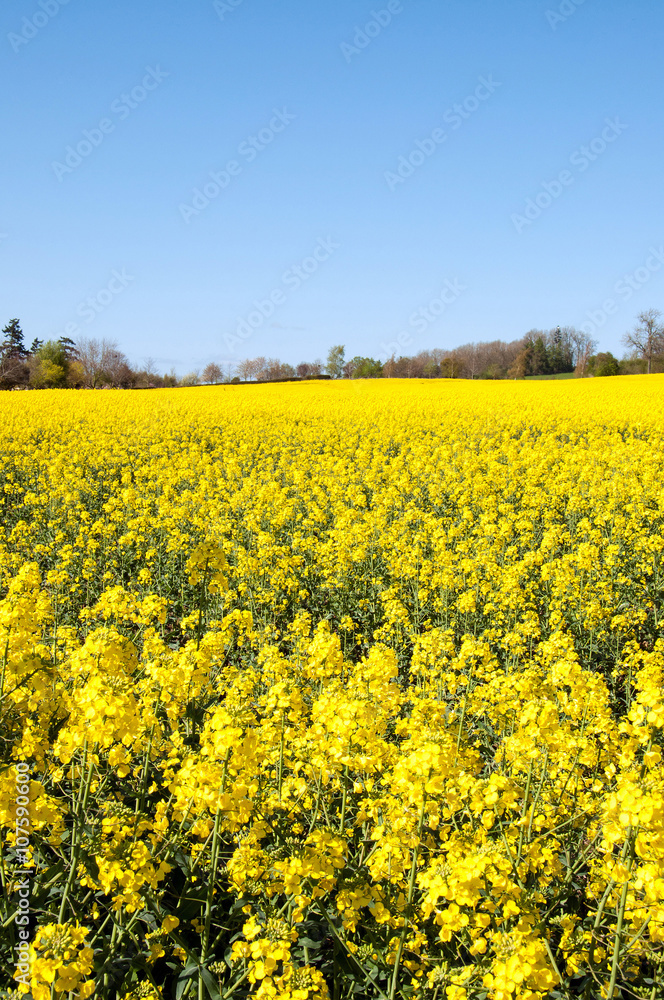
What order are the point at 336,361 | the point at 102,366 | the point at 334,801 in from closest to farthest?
the point at 334,801
the point at 102,366
the point at 336,361

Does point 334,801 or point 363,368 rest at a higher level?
point 363,368

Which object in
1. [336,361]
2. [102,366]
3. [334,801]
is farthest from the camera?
[336,361]

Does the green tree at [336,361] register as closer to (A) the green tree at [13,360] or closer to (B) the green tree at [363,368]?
(B) the green tree at [363,368]

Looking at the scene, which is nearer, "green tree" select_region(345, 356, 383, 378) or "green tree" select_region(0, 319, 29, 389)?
"green tree" select_region(0, 319, 29, 389)

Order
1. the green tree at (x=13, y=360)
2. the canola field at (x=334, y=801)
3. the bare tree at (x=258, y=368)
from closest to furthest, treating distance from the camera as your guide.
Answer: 1. the canola field at (x=334, y=801)
2. the green tree at (x=13, y=360)
3. the bare tree at (x=258, y=368)

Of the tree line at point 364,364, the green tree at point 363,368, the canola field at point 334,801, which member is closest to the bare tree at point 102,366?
the tree line at point 364,364

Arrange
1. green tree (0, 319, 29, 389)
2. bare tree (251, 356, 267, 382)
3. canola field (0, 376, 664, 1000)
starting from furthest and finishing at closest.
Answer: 1. bare tree (251, 356, 267, 382)
2. green tree (0, 319, 29, 389)
3. canola field (0, 376, 664, 1000)

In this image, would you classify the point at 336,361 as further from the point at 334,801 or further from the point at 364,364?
the point at 334,801

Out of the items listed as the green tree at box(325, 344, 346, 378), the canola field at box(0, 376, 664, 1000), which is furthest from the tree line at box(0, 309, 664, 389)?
the canola field at box(0, 376, 664, 1000)

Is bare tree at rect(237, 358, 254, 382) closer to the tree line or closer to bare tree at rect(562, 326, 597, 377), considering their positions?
the tree line

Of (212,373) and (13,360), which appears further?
(212,373)

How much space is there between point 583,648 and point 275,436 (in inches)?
568

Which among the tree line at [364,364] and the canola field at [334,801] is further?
the tree line at [364,364]

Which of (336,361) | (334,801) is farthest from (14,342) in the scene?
(334,801)
